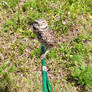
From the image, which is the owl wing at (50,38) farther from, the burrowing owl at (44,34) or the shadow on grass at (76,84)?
the shadow on grass at (76,84)

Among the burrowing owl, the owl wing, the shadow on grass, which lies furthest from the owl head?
the shadow on grass

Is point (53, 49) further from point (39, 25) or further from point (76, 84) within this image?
point (76, 84)

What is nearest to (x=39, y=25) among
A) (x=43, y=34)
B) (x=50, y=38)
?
(x=43, y=34)

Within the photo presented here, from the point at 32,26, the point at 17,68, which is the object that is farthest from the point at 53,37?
the point at 17,68

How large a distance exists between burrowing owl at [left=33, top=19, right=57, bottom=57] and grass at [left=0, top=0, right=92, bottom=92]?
0.45ft

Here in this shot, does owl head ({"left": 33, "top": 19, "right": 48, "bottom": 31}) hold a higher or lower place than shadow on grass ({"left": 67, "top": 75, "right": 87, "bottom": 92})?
higher

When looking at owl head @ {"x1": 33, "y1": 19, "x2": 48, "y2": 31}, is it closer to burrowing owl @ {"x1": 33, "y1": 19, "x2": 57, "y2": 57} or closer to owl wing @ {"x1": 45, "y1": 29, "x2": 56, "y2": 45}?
burrowing owl @ {"x1": 33, "y1": 19, "x2": 57, "y2": 57}

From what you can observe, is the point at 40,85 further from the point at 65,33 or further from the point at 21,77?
the point at 65,33

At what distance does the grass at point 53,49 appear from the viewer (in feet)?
9.57

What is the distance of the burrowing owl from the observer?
3.15 m

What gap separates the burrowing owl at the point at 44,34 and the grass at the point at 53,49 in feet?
0.45

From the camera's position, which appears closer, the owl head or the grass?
the grass

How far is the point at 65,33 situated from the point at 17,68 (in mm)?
1361

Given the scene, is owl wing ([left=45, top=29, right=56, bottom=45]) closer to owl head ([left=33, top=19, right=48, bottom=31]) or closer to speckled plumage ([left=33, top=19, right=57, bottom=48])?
speckled plumage ([left=33, top=19, right=57, bottom=48])
